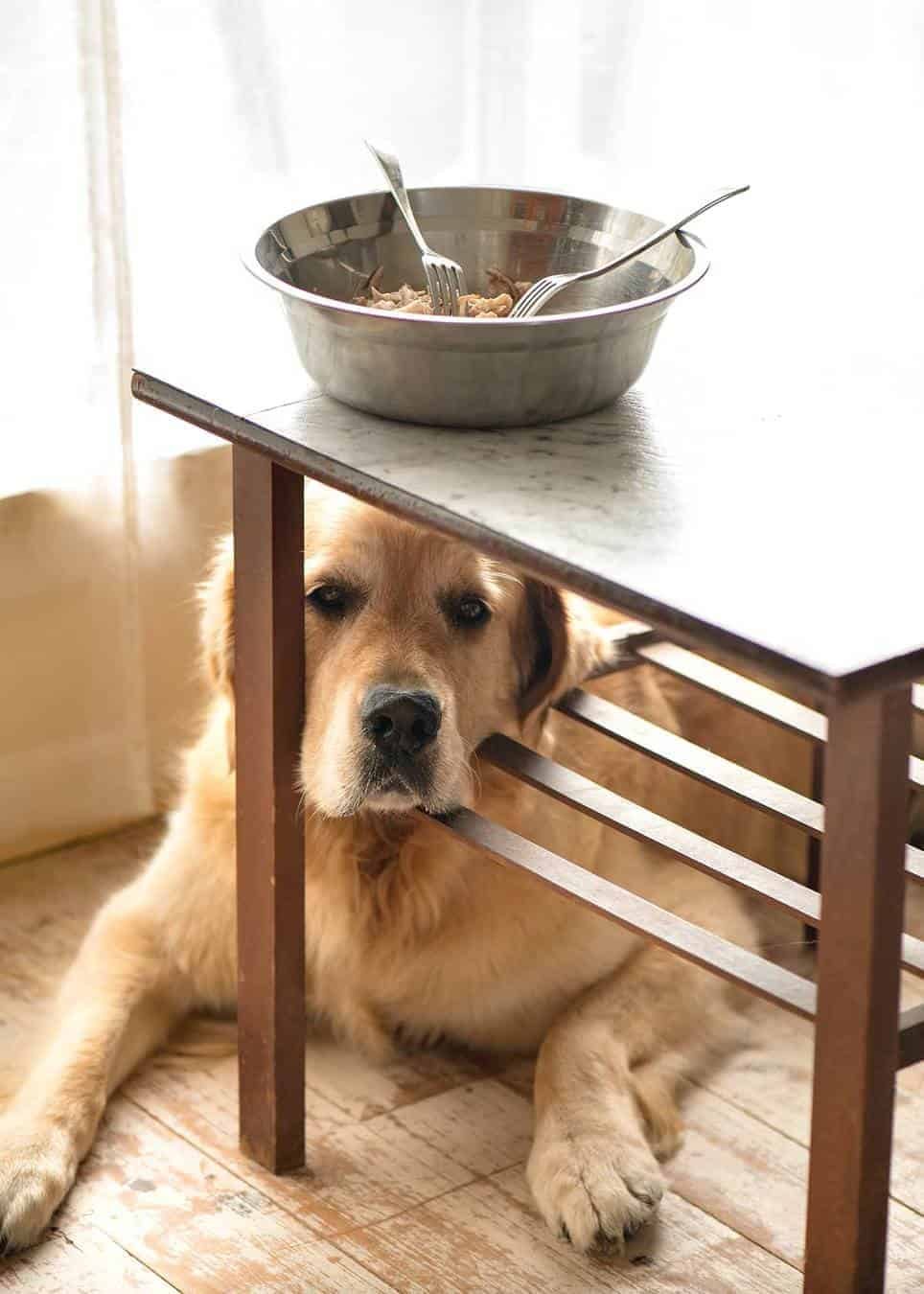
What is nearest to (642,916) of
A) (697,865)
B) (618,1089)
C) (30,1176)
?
(697,865)

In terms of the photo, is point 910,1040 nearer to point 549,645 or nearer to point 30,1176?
point 549,645

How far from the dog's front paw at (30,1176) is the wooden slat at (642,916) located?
2.10ft

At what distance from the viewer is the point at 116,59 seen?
2.65 meters

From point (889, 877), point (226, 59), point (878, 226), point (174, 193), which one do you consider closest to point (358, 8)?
point (226, 59)

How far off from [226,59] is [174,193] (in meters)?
0.22

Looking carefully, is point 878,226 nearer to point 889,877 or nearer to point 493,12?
point 493,12

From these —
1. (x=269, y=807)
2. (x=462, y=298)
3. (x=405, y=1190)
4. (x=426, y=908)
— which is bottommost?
(x=405, y=1190)

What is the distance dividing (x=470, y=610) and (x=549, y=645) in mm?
136

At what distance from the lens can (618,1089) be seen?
2332mm

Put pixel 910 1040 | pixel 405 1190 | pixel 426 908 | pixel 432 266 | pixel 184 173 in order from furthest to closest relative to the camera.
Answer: pixel 184 173 → pixel 426 908 → pixel 405 1190 → pixel 432 266 → pixel 910 1040

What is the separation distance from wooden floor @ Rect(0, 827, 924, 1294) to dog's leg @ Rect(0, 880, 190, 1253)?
0.04 metres

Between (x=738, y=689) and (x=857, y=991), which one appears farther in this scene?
(x=738, y=689)

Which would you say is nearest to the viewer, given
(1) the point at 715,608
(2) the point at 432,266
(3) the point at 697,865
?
(1) the point at 715,608

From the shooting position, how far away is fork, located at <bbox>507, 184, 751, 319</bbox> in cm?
189
